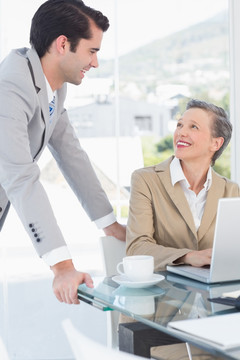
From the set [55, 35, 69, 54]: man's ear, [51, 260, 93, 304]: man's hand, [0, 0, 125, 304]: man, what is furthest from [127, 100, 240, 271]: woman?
[55, 35, 69, 54]: man's ear

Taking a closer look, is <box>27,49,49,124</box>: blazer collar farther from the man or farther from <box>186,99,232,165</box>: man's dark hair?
<box>186,99,232,165</box>: man's dark hair

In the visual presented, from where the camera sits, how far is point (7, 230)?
4.11 meters

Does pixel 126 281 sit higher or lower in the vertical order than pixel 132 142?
lower

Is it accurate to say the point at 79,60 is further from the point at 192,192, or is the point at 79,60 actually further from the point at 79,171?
the point at 192,192

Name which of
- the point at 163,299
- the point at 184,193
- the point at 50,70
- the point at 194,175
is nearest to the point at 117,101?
the point at 194,175

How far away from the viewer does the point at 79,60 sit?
2490 mm

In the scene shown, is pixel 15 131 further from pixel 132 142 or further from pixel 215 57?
pixel 215 57

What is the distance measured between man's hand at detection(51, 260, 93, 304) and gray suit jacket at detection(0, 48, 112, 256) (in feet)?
0.23

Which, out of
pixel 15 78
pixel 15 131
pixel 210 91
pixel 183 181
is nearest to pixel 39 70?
pixel 15 78

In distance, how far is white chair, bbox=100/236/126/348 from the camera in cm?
265

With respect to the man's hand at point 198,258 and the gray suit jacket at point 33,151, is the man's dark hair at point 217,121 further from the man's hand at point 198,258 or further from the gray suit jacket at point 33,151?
the man's hand at point 198,258

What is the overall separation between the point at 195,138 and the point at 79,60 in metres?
0.63

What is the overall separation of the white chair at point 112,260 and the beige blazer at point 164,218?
12cm

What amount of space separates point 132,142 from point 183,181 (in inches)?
60.3
